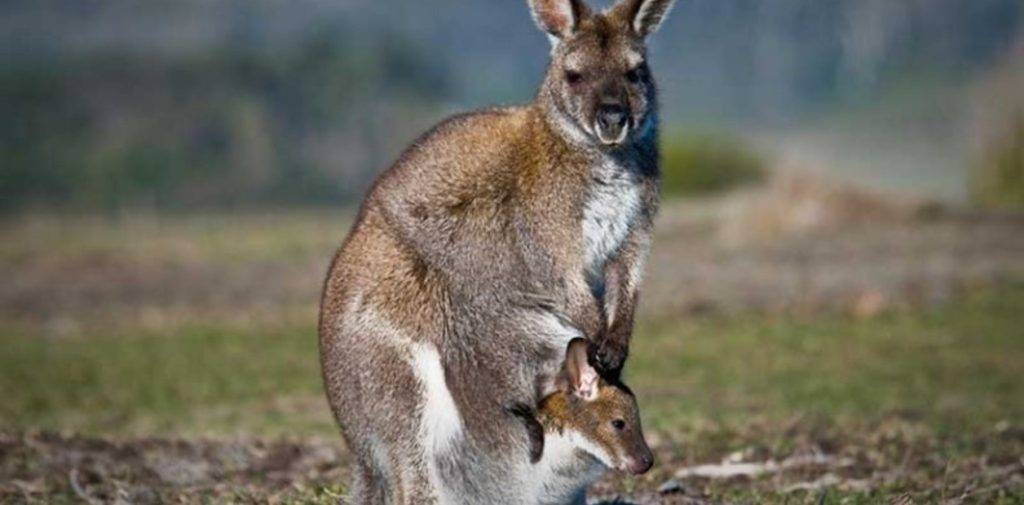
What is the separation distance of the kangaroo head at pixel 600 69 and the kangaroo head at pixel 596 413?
0.81 meters

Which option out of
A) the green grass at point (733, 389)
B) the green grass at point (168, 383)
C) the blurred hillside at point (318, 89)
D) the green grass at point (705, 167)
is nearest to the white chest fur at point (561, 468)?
the green grass at point (733, 389)

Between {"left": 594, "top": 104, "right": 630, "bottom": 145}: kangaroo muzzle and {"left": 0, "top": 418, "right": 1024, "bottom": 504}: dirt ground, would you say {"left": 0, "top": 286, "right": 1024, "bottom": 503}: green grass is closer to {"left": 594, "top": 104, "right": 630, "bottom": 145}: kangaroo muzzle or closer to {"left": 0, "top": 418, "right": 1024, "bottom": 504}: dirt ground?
{"left": 0, "top": 418, "right": 1024, "bottom": 504}: dirt ground

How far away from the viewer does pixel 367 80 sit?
63469 mm

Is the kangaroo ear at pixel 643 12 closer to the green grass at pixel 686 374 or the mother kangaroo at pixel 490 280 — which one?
the mother kangaroo at pixel 490 280

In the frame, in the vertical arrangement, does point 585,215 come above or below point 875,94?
above

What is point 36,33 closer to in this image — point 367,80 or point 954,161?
point 367,80

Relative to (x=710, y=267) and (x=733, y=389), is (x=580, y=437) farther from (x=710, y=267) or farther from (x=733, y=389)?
(x=710, y=267)

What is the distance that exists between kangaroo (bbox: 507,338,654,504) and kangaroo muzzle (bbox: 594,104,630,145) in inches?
29.4

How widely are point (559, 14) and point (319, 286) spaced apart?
626 inches

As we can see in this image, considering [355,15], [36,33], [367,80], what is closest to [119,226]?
[367,80]

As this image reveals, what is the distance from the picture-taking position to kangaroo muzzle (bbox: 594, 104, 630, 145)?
6559 mm

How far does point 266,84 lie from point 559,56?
57.9 m

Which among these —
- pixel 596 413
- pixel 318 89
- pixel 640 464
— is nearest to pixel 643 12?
pixel 596 413

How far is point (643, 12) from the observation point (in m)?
6.85
